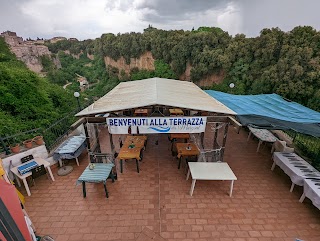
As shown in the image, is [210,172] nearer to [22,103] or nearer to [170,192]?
[170,192]

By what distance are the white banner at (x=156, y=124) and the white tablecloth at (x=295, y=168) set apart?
2812mm

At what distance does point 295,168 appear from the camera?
527 cm

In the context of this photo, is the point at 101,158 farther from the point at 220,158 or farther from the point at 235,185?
the point at 235,185

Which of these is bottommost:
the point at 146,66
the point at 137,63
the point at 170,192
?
the point at 170,192

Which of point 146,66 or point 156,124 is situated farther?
point 146,66

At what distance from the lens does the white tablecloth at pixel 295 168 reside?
16.2ft

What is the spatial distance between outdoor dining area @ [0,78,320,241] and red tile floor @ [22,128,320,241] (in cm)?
2

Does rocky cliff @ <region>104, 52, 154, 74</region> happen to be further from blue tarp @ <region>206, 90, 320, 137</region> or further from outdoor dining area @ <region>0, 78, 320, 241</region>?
outdoor dining area @ <region>0, 78, 320, 241</region>

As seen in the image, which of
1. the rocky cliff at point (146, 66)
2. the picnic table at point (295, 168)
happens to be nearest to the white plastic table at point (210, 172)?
the picnic table at point (295, 168)

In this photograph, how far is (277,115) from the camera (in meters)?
6.13

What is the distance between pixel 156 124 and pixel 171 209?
2.32m

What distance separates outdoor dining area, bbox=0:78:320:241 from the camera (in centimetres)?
419

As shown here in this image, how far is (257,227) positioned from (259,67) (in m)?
25.7

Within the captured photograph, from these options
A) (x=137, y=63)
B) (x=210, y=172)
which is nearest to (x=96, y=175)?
(x=210, y=172)
